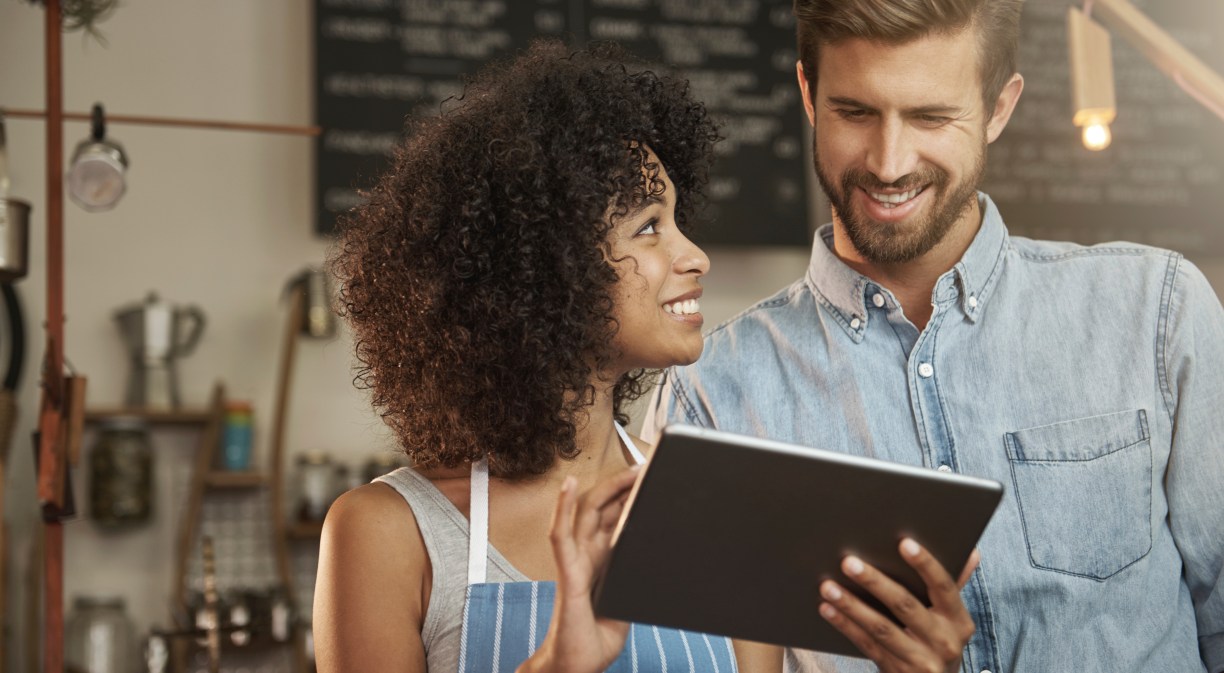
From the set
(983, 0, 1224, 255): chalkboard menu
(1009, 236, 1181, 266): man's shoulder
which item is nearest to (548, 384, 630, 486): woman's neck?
(1009, 236, 1181, 266): man's shoulder

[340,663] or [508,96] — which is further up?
[508,96]

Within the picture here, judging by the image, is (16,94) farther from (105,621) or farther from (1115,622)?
(1115,622)

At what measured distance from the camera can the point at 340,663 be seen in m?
1.27

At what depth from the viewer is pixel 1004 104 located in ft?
5.65

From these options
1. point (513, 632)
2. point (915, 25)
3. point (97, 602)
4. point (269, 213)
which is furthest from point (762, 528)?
point (269, 213)

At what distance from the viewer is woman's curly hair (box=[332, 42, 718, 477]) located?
139 cm

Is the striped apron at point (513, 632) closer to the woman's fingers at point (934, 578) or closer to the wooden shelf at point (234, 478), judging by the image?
the woman's fingers at point (934, 578)

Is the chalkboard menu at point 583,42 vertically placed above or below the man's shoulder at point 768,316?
above

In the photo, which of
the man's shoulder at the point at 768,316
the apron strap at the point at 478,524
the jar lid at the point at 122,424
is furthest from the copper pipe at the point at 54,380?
the jar lid at the point at 122,424

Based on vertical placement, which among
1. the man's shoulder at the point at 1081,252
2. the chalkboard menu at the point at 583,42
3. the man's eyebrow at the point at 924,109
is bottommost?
the man's shoulder at the point at 1081,252

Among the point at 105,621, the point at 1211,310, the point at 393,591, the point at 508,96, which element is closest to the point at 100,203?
the point at 105,621

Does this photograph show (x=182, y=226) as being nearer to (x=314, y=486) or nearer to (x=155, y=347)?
(x=155, y=347)

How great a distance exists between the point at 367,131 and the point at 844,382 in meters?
2.51

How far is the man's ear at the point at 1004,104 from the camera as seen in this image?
5.59 feet
